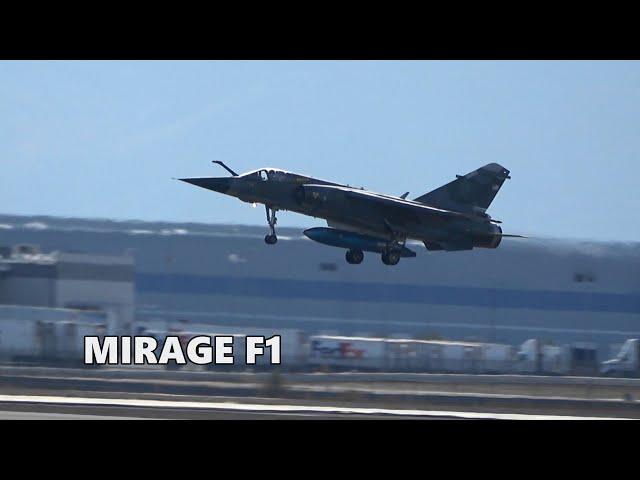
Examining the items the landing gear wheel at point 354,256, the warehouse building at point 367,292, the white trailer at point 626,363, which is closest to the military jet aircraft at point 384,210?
the landing gear wheel at point 354,256

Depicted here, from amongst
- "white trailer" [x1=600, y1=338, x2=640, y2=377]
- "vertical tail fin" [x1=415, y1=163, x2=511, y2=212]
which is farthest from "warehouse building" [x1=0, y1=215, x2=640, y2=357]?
"vertical tail fin" [x1=415, y1=163, x2=511, y2=212]

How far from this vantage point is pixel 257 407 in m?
23.4

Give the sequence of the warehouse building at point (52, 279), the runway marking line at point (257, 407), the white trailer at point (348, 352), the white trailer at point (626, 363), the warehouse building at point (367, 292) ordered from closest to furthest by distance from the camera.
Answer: the runway marking line at point (257, 407), the white trailer at point (348, 352), the white trailer at point (626, 363), the warehouse building at point (52, 279), the warehouse building at point (367, 292)

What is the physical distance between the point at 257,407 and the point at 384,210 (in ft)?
23.7

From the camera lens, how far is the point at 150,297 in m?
43.3

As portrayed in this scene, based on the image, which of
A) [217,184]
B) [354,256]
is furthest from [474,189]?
[217,184]

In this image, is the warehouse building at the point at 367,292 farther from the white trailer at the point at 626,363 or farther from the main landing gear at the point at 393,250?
the main landing gear at the point at 393,250

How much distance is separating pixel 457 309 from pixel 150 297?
43.6 ft

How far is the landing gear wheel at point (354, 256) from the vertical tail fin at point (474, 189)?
2.58m

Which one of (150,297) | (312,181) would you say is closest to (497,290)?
(150,297)

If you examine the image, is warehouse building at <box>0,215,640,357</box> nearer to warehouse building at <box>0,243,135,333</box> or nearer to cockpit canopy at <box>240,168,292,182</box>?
warehouse building at <box>0,243,135,333</box>

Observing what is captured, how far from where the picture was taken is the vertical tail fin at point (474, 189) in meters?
28.1
